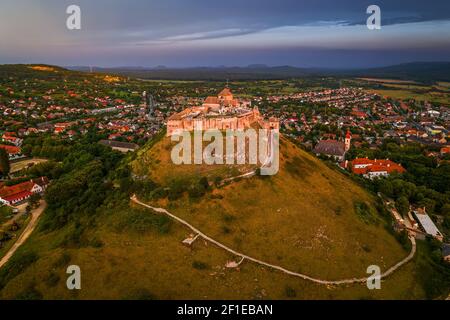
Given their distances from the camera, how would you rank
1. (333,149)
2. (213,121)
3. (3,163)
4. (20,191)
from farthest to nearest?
(333,149) → (3,163) → (20,191) → (213,121)

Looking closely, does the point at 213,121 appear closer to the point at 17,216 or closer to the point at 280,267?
the point at 280,267

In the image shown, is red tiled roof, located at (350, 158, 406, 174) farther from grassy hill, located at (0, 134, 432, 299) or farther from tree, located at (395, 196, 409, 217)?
grassy hill, located at (0, 134, 432, 299)

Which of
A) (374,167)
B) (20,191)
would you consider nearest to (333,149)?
(374,167)

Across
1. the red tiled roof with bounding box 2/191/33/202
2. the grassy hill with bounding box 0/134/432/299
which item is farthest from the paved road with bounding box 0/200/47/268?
the red tiled roof with bounding box 2/191/33/202

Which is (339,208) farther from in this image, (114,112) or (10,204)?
(114,112)

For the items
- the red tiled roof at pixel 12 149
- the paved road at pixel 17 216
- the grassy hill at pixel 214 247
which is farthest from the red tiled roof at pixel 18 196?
the red tiled roof at pixel 12 149
